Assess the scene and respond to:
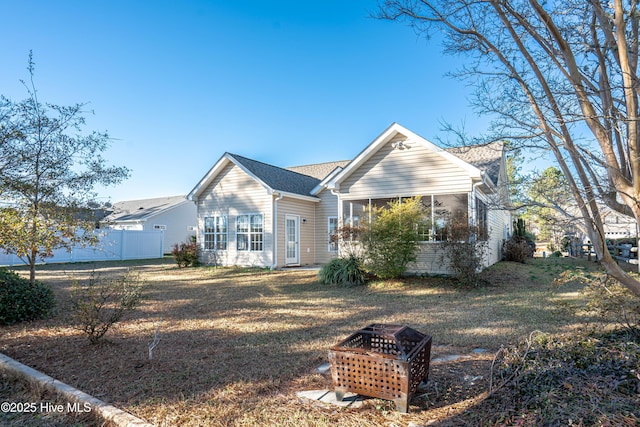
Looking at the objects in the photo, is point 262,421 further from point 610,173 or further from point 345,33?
point 345,33

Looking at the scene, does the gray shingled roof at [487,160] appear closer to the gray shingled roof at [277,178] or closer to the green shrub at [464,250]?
the green shrub at [464,250]

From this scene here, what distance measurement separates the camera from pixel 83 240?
6863 mm

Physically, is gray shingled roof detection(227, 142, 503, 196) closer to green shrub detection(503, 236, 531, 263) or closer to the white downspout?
the white downspout

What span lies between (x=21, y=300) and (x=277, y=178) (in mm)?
11179

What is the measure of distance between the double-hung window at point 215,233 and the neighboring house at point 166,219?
1082 centimetres

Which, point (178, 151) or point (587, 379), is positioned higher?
point (178, 151)

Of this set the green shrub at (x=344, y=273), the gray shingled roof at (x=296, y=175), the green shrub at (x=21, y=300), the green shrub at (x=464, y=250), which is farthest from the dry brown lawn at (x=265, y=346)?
the gray shingled roof at (x=296, y=175)

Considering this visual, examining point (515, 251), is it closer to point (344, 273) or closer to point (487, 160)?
point (487, 160)

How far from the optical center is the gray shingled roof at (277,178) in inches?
599

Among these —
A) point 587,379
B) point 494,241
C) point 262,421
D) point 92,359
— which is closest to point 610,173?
point 587,379

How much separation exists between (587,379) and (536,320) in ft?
11.8

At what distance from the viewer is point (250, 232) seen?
50.7 feet

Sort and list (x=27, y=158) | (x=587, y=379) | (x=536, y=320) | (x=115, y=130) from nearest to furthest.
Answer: (x=587, y=379), (x=536, y=320), (x=27, y=158), (x=115, y=130)

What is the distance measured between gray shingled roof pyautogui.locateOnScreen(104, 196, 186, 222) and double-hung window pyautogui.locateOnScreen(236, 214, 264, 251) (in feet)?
41.7
